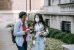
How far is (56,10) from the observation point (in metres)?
21.6

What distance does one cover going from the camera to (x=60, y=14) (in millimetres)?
19891

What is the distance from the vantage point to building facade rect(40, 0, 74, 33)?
18156 millimetres

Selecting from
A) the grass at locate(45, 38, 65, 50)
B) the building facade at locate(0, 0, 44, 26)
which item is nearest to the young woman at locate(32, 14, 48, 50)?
the grass at locate(45, 38, 65, 50)

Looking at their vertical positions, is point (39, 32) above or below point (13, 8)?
above

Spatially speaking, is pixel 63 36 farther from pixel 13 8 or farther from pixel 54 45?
pixel 13 8

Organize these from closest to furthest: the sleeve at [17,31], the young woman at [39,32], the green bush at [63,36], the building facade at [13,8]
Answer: the sleeve at [17,31] < the young woman at [39,32] < the green bush at [63,36] < the building facade at [13,8]

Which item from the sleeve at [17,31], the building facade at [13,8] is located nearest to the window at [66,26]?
the sleeve at [17,31]

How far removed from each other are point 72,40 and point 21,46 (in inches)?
239

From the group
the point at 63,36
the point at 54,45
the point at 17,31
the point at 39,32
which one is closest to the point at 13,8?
the point at 63,36

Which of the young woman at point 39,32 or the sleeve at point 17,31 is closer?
the sleeve at point 17,31

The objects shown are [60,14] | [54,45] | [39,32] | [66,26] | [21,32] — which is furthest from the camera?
[60,14]

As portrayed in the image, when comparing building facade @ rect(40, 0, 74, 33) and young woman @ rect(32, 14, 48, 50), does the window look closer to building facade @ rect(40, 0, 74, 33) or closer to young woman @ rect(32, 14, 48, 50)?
building facade @ rect(40, 0, 74, 33)

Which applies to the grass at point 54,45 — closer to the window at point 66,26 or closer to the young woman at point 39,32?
the window at point 66,26

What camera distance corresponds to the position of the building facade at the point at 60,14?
59.6 ft
